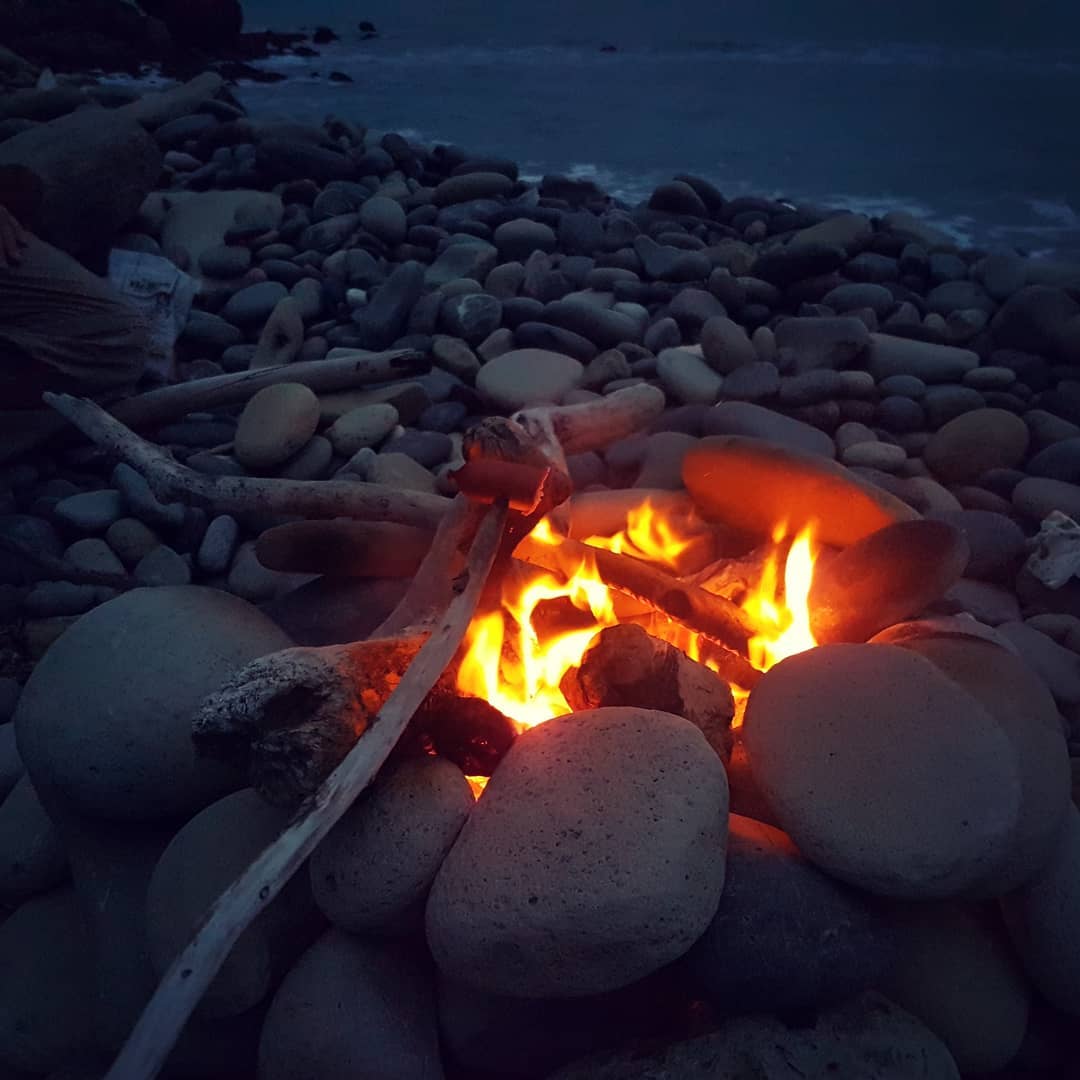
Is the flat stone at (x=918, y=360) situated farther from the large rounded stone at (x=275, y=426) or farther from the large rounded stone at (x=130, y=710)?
the large rounded stone at (x=130, y=710)

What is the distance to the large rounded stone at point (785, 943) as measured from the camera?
1589 millimetres

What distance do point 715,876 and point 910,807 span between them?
0.38 metres

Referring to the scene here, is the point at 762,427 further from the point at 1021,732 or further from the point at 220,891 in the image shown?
the point at 220,891

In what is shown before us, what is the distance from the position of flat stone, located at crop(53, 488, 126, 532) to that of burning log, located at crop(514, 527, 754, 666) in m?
1.75

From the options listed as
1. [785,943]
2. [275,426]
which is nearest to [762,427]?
[275,426]

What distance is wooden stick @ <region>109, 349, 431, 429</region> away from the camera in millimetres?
4039

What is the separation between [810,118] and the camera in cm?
877

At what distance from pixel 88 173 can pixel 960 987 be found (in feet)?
18.0

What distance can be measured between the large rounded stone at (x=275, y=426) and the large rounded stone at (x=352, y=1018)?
227 centimetres

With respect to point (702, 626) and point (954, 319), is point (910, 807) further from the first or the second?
point (954, 319)

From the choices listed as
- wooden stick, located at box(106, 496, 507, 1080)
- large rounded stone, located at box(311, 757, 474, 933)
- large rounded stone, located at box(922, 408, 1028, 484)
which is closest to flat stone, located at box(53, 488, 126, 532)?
wooden stick, located at box(106, 496, 507, 1080)

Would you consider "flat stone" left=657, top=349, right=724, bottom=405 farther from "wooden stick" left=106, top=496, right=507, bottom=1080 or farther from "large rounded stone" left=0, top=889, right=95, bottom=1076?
"large rounded stone" left=0, top=889, right=95, bottom=1076

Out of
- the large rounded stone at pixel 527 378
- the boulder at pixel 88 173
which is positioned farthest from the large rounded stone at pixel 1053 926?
the boulder at pixel 88 173

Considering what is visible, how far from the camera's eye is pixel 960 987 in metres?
1.76
